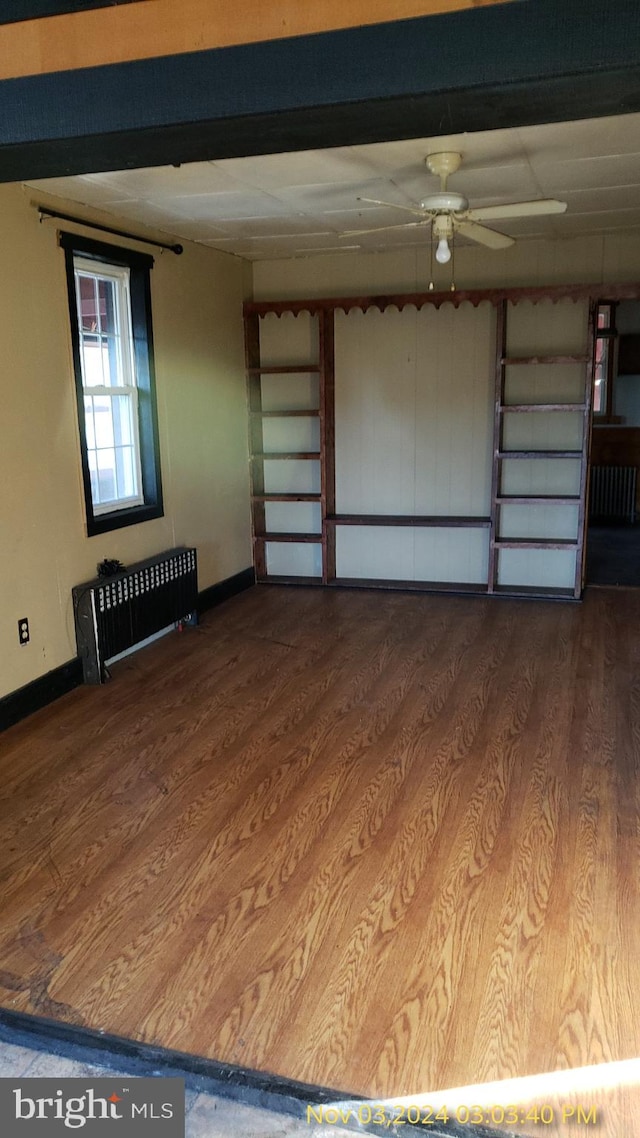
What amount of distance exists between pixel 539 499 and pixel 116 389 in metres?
3.25

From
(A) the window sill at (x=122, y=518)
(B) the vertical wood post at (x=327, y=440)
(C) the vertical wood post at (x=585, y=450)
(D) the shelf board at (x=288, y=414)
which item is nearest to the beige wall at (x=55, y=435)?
(A) the window sill at (x=122, y=518)

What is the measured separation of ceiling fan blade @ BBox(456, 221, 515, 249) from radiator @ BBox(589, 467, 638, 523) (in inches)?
220

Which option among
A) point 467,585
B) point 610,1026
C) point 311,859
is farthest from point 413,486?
point 610,1026

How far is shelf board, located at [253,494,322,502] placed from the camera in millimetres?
6672

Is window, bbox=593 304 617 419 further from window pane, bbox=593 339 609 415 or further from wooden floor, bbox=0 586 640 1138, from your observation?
wooden floor, bbox=0 586 640 1138

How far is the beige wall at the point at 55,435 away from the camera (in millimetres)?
3965

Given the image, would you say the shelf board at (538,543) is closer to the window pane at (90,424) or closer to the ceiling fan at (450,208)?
the ceiling fan at (450,208)

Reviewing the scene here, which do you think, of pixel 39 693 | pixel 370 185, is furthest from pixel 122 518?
pixel 370 185

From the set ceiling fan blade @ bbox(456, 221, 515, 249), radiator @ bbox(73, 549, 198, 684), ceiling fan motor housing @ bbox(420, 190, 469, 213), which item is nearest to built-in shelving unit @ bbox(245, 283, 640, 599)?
ceiling fan blade @ bbox(456, 221, 515, 249)

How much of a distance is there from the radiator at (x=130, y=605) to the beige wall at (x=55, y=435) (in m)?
0.09

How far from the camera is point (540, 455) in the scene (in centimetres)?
609

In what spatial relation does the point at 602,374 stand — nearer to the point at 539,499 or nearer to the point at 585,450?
the point at 585,450

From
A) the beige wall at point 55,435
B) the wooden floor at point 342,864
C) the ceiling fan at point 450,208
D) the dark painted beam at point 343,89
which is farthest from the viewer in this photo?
the beige wall at point 55,435

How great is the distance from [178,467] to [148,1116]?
4.33 meters
